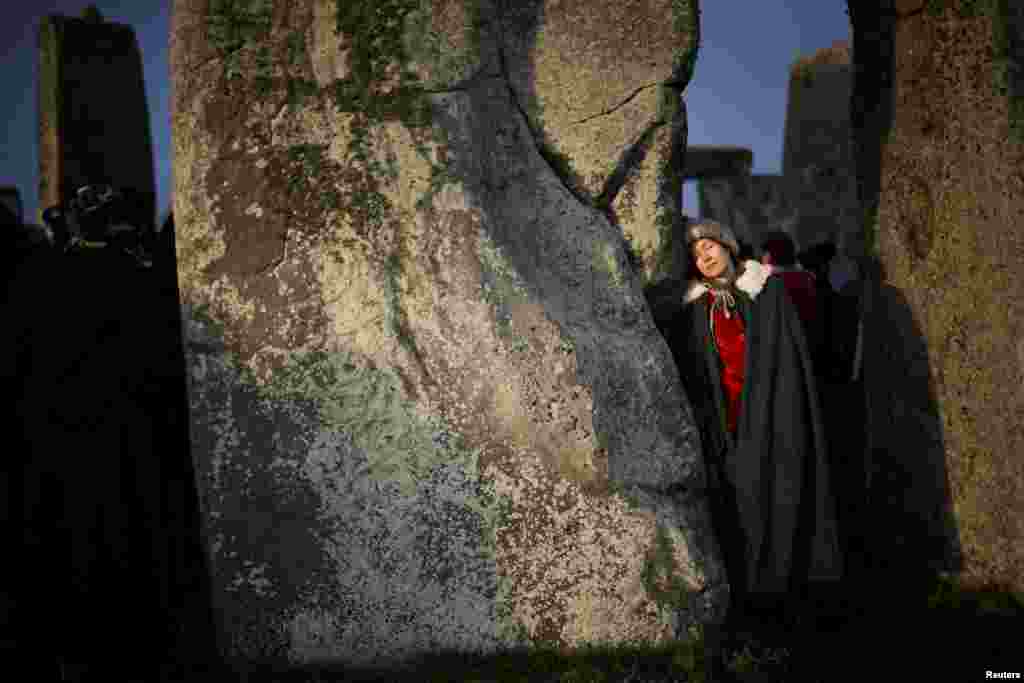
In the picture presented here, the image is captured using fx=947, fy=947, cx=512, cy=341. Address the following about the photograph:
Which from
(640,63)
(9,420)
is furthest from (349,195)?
(9,420)

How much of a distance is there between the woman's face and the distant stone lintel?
12.3 meters

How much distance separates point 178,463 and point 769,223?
12.6 m

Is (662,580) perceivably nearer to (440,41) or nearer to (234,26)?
(440,41)

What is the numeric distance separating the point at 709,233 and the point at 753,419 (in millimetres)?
631

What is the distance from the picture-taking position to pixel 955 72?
10.2ft

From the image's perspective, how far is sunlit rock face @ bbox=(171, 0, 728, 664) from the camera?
249 centimetres

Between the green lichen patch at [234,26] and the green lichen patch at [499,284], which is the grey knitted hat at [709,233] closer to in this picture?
the green lichen patch at [499,284]

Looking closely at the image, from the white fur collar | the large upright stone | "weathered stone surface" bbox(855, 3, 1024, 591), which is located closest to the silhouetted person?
the white fur collar

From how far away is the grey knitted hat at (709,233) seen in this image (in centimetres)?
311

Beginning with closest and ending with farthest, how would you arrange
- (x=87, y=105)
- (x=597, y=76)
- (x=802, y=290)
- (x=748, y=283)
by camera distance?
(x=597, y=76) < (x=748, y=283) < (x=802, y=290) < (x=87, y=105)

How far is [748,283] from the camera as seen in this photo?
3094 mm

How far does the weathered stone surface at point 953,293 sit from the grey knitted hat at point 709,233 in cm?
A: 73

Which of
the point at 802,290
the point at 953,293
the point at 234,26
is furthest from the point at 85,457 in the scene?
the point at 802,290

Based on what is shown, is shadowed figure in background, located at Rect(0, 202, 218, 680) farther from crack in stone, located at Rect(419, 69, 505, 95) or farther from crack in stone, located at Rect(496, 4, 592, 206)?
crack in stone, located at Rect(496, 4, 592, 206)
